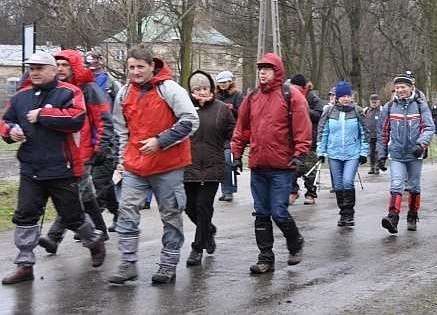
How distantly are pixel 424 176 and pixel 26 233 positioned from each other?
507 inches

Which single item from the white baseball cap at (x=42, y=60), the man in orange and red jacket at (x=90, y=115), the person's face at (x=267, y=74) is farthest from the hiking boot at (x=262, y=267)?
the white baseball cap at (x=42, y=60)

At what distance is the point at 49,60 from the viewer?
7445 mm

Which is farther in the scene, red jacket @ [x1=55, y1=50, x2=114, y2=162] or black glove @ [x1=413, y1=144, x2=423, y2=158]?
black glove @ [x1=413, y1=144, x2=423, y2=158]

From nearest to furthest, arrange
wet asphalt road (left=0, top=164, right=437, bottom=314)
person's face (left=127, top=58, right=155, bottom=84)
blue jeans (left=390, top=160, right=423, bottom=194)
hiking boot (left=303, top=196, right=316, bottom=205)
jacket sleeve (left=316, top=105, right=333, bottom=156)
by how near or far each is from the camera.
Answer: wet asphalt road (left=0, top=164, right=437, bottom=314), person's face (left=127, top=58, right=155, bottom=84), blue jeans (left=390, top=160, right=423, bottom=194), jacket sleeve (left=316, top=105, right=333, bottom=156), hiking boot (left=303, top=196, right=316, bottom=205)

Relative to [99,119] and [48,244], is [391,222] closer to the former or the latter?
[99,119]

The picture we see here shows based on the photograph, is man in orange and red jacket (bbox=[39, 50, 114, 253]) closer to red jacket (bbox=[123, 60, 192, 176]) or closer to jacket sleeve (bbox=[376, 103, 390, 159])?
red jacket (bbox=[123, 60, 192, 176])

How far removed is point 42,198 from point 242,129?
1952mm

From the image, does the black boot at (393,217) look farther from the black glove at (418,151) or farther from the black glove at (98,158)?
the black glove at (98,158)

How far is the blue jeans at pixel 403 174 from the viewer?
10.5m

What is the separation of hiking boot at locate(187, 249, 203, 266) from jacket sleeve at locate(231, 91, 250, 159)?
39.5 inches

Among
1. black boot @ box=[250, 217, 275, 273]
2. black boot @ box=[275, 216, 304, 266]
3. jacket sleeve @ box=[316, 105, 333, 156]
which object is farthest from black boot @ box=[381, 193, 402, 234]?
black boot @ box=[250, 217, 275, 273]

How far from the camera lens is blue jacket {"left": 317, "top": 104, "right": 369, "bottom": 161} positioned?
36.5ft

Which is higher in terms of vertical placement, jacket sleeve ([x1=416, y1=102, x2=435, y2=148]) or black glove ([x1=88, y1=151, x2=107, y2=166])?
jacket sleeve ([x1=416, y1=102, x2=435, y2=148])

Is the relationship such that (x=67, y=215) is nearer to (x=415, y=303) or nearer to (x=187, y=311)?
(x=187, y=311)
